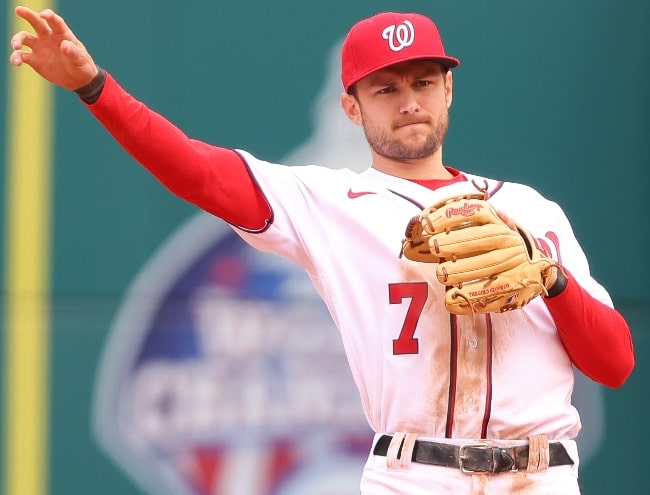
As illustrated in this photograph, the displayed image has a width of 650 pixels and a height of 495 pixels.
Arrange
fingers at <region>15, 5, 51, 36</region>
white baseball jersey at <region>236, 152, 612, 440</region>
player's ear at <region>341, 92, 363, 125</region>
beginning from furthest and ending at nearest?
1. player's ear at <region>341, 92, 363, 125</region>
2. white baseball jersey at <region>236, 152, 612, 440</region>
3. fingers at <region>15, 5, 51, 36</region>

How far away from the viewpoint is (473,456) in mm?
2266

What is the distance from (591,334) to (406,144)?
0.51 metres

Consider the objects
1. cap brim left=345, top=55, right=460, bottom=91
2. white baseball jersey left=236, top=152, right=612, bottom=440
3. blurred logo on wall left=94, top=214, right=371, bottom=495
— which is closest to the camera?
white baseball jersey left=236, top=152, right=612, bottom=440

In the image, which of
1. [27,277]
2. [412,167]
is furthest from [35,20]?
[27,277]

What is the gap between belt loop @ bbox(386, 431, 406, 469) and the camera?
2289mm

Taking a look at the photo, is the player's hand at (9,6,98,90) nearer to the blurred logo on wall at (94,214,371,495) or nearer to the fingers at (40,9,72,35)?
the fingers at (40,9,72,35)

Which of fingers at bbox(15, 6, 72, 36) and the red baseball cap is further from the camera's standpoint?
the red baseball cap

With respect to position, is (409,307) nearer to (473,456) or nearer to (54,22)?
(473,456)

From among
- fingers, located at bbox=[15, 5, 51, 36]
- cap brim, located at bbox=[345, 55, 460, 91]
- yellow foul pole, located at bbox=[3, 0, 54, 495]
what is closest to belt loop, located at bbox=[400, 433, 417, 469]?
cap brim, located at bbox=[345, 55, 460, 91]

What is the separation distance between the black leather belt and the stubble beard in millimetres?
562

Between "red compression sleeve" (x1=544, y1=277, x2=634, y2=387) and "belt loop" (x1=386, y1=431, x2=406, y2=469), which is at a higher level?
"red compression sleeve" (x1=544, y1=277, x2=634, y2=387)

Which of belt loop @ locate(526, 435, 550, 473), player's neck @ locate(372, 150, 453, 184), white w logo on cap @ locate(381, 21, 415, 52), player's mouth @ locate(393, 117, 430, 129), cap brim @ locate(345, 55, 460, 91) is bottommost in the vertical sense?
belt loop @ locate(526, 435, 550, 473)

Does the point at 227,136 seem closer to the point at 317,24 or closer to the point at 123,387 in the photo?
the point at 317,24

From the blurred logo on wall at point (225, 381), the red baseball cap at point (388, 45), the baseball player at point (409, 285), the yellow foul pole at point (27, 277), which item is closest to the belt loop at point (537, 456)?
the baseball player at point (409, 285)
